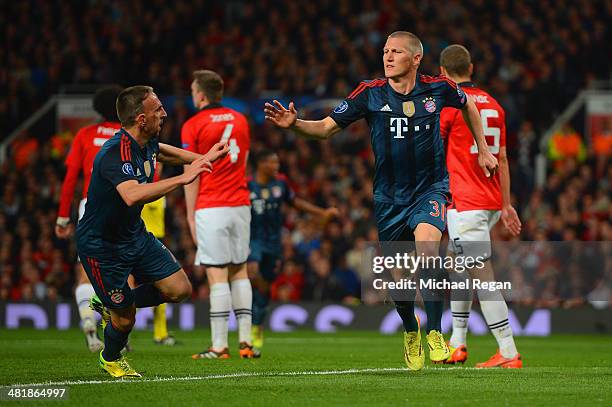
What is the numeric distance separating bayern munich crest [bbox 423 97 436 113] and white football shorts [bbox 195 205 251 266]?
2726 mm

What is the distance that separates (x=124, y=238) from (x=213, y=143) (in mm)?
2824

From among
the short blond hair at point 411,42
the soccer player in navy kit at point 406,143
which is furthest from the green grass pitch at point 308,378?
the short blond hair at point 411,42

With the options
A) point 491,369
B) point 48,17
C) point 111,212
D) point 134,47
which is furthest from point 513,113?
point 111,212

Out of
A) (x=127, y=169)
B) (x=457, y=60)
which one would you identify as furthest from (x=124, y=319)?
(x=457, y=60)

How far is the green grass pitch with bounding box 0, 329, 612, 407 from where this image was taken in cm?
675

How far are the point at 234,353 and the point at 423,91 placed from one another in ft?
12.6

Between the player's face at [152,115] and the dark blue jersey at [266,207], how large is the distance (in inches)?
211

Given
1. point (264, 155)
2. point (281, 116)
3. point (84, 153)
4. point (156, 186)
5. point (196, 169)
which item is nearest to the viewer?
point (196, 169)

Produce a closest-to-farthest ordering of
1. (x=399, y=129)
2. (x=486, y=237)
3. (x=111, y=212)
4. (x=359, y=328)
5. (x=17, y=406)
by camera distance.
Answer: (x=17, y=406) < (x=111, y=212) < (x=399, y=129) < (x=486, y=237) < (x=359, y=328)

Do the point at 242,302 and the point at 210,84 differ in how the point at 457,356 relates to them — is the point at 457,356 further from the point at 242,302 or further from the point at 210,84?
the point at 210,84

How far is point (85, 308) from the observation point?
11.3 metres

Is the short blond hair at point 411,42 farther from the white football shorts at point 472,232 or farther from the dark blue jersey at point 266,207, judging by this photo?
the dark blue jersey at point 266,207

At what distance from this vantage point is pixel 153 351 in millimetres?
11305

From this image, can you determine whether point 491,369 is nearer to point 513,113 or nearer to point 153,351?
point 153,351
